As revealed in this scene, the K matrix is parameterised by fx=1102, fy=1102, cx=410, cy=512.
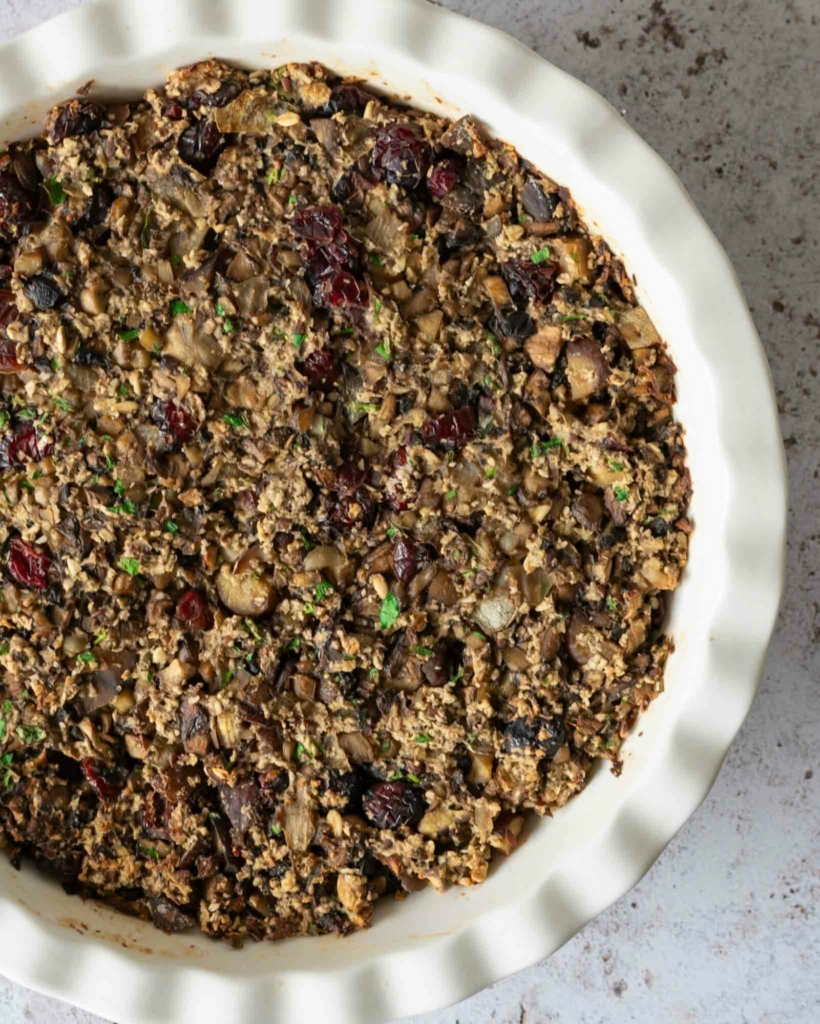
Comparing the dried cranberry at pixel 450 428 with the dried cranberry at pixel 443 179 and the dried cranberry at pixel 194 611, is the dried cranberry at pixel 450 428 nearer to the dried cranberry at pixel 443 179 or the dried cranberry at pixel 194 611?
the dried cranberry at pixel 443 179

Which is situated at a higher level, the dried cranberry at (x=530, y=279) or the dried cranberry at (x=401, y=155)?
the dried cranberry at (x=401, y=155)

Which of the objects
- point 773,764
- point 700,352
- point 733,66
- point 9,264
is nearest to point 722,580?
point 700,352

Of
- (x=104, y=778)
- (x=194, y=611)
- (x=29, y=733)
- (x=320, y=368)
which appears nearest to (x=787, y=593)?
(x=320, y=368)

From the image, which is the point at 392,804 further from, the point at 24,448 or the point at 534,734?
the point at 24,448

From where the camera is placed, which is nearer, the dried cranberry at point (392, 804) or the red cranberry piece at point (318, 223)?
the red cranberry piece at point (318, 223)

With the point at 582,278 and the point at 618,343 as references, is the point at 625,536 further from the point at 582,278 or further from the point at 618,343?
the point at 582,278

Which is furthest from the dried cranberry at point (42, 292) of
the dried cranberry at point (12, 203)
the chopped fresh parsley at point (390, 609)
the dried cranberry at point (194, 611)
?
the chopped fresh parsley at point (390, 609)
